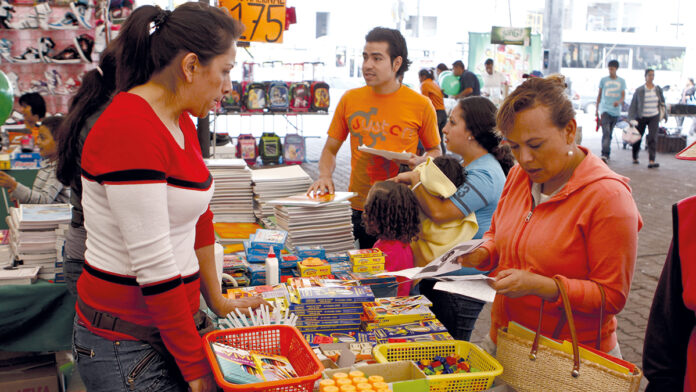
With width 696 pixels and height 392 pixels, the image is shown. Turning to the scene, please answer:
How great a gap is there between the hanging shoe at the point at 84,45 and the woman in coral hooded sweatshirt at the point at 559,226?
3.72 meters

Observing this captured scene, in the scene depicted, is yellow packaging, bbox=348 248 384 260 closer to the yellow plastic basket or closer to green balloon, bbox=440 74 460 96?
the yellow plastic basket

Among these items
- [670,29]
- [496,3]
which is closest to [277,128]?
[496,3]

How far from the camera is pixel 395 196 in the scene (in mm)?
2814

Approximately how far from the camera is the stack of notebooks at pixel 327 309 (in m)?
2.12

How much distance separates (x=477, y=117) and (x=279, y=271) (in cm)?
117

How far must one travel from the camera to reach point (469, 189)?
2.71 metres

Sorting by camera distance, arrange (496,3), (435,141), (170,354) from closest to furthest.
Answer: (170,354) < (435,141) < (496,3)

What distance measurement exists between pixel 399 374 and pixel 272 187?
2075mm

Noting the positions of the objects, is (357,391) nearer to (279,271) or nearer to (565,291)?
(565,291)

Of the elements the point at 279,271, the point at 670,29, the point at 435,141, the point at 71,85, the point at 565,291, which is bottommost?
the point at 279,271

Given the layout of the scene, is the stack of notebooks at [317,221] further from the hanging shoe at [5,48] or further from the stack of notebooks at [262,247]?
the hanging shoe at [5,48]

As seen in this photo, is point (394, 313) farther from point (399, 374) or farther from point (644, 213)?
point (644, 213)

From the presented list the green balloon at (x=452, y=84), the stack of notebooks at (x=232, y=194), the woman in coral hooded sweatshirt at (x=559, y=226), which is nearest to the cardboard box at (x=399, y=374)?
the woman in coral hooded sweatshirt at (x=559, y=226)

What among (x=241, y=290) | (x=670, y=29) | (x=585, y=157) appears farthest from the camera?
(x=670, y=29)
